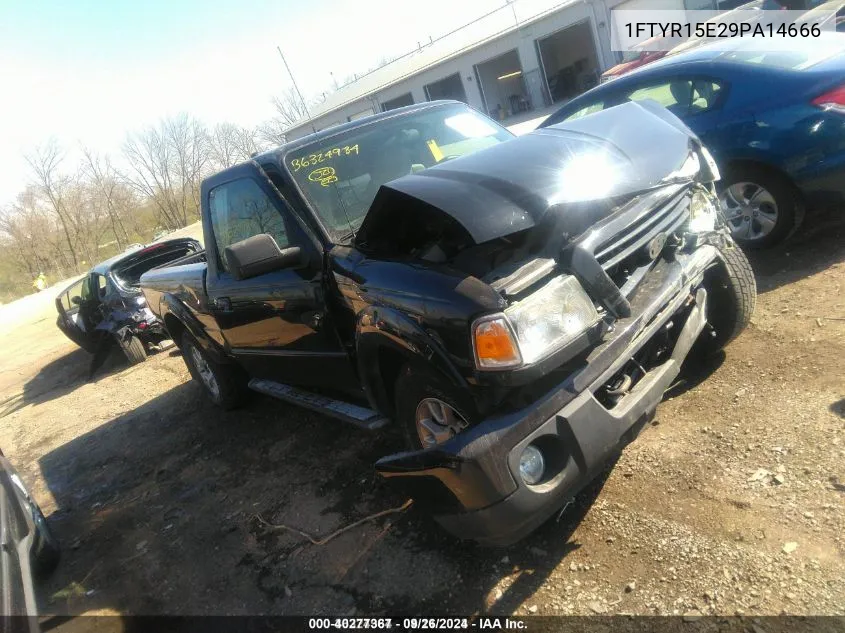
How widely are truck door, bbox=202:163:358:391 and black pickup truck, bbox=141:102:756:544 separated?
0.02 metres

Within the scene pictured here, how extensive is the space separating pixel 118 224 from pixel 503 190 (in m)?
47.3

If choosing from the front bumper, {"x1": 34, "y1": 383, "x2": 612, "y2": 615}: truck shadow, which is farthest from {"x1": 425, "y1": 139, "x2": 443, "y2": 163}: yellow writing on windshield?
{"x1": 34, "y1": 383, "x2": 612, "y2": 615}: truck shadow

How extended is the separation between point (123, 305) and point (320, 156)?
279 inches

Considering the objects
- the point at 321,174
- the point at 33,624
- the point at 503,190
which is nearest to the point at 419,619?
the point at 33,624

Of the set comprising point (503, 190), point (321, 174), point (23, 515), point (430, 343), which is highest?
point (321, 174)

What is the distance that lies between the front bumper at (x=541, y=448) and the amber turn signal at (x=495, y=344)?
200 millimetres

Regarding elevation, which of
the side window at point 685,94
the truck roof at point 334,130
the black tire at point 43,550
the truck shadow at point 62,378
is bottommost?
the truck shadow at point 62,378

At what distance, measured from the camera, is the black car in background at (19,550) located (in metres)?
2.43

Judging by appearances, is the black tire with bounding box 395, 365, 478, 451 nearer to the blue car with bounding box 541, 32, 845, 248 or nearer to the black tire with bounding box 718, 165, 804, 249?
the black tire with bounding box 718, 165, 804, 249

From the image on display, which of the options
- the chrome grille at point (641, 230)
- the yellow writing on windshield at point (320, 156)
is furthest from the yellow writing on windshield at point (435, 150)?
the chrome grille at point (641, 230)

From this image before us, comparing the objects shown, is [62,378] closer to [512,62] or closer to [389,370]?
[389,370]

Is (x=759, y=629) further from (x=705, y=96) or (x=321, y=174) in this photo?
(x=705, y=96)

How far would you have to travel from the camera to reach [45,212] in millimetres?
A: 41312

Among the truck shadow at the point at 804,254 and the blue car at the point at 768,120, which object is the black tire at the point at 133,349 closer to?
the blue car at the point at 768,120
